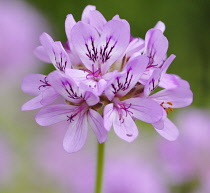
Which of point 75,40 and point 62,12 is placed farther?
point 62,12

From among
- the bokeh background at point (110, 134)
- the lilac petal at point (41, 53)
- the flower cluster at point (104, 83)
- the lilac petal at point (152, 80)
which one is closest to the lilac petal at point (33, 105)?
the flower cluster at point (104, 83)

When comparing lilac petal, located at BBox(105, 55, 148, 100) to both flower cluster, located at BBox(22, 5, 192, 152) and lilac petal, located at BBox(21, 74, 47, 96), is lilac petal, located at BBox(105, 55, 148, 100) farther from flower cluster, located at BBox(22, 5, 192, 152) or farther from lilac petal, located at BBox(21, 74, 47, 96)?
lilac petal, located at BBox(21, 74, 47, 96)

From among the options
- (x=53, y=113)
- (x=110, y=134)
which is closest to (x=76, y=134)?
(x=53, y=113)

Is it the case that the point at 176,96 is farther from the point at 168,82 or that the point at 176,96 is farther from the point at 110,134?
the point at 110,134

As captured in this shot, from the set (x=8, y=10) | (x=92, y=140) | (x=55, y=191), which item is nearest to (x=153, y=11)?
(x=8, y=10)

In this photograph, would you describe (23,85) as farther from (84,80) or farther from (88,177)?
(88,177)

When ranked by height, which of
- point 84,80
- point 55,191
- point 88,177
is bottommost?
point 55,191

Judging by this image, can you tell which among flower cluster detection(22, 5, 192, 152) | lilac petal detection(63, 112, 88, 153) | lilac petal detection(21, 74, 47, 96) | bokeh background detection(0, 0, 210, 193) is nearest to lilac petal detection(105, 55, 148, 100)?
flower cluster detection(22, 5, 192, 152)
